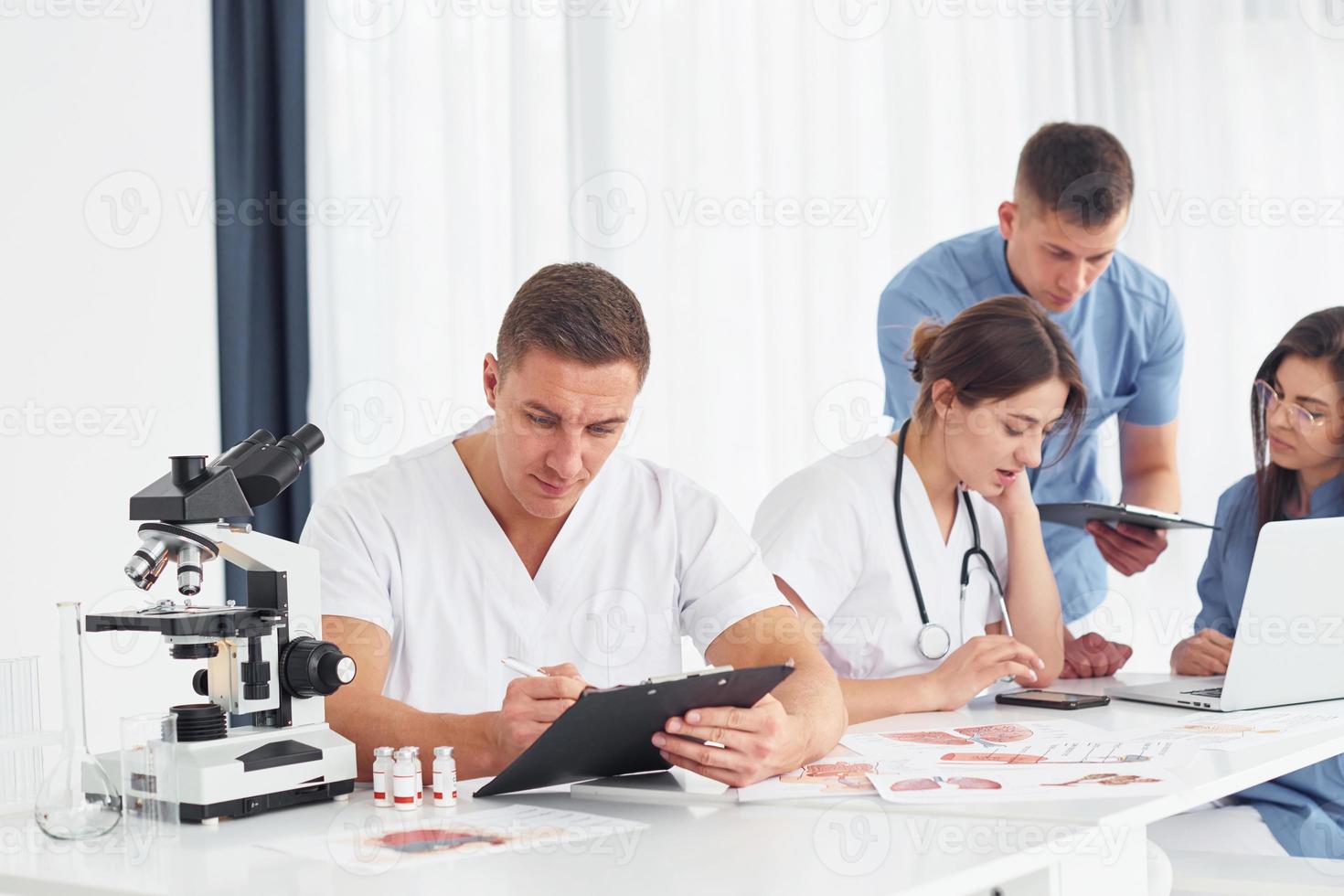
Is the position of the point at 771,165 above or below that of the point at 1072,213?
above

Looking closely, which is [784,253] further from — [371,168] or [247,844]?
[247,844]

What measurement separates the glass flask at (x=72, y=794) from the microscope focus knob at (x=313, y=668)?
22 cm

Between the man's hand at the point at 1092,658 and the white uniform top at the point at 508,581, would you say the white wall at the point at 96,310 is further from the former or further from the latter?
the man's hand at the point at 1092,658

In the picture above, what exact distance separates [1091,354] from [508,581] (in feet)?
5.70

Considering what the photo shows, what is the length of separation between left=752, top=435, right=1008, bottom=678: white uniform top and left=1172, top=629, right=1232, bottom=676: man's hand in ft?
1.28

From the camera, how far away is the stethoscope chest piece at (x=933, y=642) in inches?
90.0

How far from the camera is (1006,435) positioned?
235 centimetres

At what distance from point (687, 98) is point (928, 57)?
65 centimetres

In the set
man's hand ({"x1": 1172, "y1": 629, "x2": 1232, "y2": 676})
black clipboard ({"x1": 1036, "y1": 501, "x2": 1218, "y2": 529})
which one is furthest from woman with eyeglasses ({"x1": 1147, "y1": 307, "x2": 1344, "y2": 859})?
black clipboard ({"x1": 1036, "y1": 501, "x2": 1218, "y2": 529})

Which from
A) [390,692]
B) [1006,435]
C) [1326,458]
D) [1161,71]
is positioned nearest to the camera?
[390,692]

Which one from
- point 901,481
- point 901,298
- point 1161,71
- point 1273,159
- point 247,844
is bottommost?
point 247,844

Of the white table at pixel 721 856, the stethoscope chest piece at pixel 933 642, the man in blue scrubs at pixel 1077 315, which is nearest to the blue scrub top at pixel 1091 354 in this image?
the man in blue scrubs at pixel 1077 315

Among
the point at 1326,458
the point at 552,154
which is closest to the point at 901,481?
the point at 1326,458

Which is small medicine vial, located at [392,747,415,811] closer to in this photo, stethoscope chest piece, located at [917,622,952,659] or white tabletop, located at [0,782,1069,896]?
white tabletop, located at [0,782,1069,896]
